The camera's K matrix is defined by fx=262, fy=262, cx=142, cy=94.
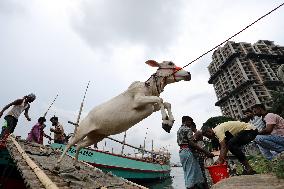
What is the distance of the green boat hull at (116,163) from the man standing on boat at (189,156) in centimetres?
974

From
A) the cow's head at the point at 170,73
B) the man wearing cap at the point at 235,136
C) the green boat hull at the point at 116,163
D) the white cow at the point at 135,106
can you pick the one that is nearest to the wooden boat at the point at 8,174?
the green boat hull at the point at 116,163

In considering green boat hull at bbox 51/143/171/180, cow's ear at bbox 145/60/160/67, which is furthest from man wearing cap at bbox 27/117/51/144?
cow's ear at bbox 145/60/160/67

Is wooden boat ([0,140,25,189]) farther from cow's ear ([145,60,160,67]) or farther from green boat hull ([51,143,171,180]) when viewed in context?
cow's ear ([145,60,160,67])

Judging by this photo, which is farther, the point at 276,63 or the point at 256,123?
the point at 276,63

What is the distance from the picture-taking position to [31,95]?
10992mm

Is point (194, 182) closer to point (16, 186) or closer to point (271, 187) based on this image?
point (271, 187)

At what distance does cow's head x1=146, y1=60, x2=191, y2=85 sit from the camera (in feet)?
19.8

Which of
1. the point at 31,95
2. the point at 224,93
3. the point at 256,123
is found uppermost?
the point at 224,93

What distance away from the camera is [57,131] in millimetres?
13305

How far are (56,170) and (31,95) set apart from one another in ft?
18.5

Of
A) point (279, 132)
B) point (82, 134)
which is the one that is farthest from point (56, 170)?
point (279, 132)

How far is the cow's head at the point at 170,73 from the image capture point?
602cm

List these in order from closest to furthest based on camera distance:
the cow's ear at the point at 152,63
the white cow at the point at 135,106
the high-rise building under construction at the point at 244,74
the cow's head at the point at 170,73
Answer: the white cow at the point at 135,106 < the cow's head at the point at 170,73 < the cow's ear at the point at 152,63 < the high-rise building under construction at the point at 244,74

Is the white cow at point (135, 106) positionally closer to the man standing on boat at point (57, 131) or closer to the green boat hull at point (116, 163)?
the man standing on boat at point (57, 131)
